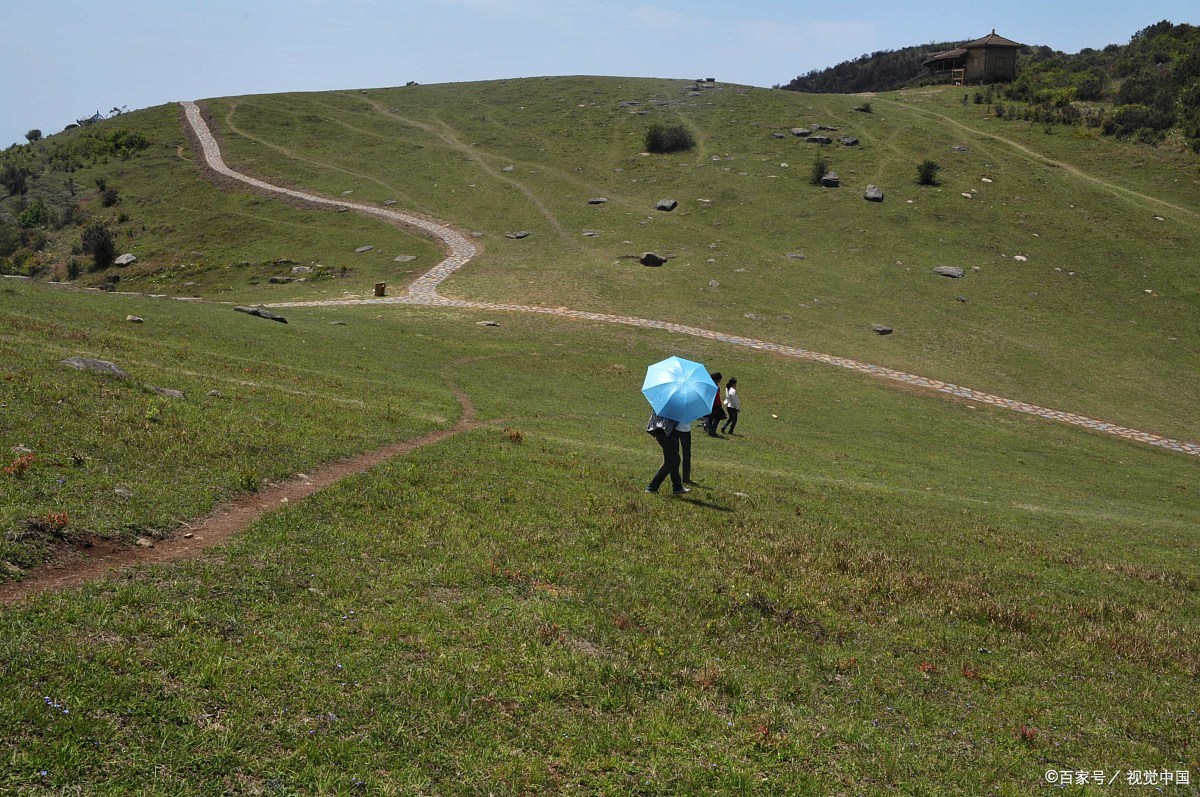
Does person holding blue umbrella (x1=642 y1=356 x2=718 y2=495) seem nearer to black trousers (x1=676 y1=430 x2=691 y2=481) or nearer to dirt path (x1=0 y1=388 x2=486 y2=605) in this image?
black trousers (x1=676 y1=430 x2=691 y2=481)

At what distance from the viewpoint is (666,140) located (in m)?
94.9

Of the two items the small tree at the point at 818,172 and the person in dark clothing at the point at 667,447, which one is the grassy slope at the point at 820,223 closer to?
the small tree at the point at 818,172

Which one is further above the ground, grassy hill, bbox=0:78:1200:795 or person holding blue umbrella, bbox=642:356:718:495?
person holding blue umbrella, bbox=642:356:718:495

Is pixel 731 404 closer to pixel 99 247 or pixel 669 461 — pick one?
pixel 669 461

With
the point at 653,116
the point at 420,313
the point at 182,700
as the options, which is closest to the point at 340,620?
the point at 182,700

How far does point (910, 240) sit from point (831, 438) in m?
42.3

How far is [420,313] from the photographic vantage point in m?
51.1

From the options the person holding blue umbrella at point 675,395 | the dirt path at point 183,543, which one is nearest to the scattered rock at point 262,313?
the dirt path at point 183,543

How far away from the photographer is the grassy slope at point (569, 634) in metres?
8.12

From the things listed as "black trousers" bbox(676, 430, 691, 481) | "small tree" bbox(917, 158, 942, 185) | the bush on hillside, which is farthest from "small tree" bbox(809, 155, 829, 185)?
"black trousers" bbox(676, 430, 691, 481)

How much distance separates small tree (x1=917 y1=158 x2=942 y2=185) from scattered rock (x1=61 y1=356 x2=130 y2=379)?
78710mm

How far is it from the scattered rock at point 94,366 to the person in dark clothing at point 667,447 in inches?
524

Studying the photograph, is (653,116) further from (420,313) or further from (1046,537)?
(1046,537)

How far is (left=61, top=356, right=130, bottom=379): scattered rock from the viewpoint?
19.8m
